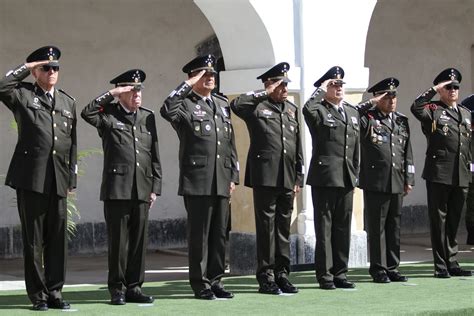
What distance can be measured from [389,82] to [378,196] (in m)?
0.94

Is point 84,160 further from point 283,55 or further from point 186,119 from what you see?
point 186,119

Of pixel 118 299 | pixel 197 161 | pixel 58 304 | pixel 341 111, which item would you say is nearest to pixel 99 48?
pixel 341 111

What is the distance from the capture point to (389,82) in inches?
404

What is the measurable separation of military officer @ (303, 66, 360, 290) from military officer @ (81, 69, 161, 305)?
4.93ft

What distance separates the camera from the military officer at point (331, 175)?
985 centimetres

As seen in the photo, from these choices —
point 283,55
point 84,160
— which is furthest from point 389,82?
point 84,160

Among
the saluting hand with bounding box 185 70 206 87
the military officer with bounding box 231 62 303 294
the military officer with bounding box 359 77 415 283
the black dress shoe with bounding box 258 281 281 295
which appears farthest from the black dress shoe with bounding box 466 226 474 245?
the saluting hand with bounding box 185 70 206 87

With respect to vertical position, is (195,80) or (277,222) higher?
(195,80)

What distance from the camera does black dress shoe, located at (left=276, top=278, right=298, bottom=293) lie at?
959 centimetres

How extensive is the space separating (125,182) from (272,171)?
1290 mm

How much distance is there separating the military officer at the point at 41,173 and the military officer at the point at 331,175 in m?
2.17

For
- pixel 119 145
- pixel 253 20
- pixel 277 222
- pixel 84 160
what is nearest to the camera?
pixel 119 145

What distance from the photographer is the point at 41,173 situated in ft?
28.0

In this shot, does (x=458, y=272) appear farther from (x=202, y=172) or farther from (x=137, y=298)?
(x=137, y=298)
